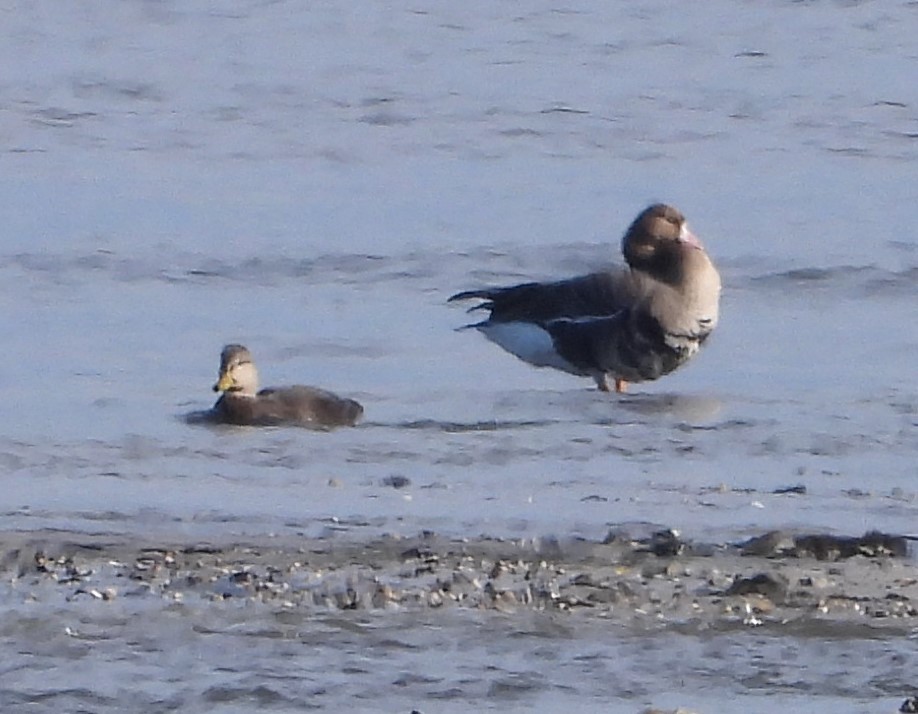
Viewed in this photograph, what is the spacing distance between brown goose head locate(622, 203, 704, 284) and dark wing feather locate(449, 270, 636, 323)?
0.56ft

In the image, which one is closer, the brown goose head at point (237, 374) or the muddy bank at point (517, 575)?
the muddy bank at point (517, 575)

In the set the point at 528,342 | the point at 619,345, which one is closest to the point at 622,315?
the point at 619,345

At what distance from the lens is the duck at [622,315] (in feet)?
39.3

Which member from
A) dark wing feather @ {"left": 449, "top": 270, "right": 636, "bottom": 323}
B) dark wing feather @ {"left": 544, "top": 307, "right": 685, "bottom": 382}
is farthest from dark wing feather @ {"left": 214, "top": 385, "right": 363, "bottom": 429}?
dark wing feather @ {"left": 449, "top": 270, "right": 636, "bottom": 323}

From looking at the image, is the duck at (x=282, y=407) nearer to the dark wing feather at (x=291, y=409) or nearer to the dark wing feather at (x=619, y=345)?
the dark wing feather at (x=291, y=409)

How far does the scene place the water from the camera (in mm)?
7949

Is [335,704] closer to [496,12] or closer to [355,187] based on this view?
[355,187]

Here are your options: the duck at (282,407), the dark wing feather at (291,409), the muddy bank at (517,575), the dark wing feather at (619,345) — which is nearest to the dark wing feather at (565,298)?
the dark wing feather at (619,345)

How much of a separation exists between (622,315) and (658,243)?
1.89 ft

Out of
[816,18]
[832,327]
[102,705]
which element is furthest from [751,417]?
[816,18]

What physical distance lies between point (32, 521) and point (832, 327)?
604 centimetres

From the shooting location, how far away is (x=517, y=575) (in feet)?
22.5

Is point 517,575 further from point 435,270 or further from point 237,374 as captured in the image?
point 435,270

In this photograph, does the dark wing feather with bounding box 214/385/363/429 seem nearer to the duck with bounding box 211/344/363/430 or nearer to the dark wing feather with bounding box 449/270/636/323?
the duck with bounding box 211/344/363/430
